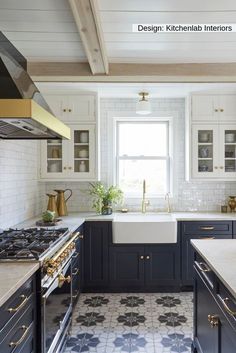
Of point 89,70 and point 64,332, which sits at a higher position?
point 89,70

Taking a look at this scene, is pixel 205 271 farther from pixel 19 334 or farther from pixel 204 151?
pixel 204 151

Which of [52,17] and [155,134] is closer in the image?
[52,17]

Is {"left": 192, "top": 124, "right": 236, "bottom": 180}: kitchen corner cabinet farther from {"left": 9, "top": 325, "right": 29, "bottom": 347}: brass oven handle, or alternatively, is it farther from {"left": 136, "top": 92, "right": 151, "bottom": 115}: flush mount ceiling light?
{"left": 9, "top": 325, "right": 29, "bottom": 347}: brass oven handle

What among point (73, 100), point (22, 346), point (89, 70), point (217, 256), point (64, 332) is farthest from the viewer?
point (73, 100)

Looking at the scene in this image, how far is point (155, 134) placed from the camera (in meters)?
4.55

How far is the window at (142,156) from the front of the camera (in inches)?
179

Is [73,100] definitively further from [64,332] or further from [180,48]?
[64,332]

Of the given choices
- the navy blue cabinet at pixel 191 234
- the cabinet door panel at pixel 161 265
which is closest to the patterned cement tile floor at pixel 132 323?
the cabinet door panel at pixel 161 265

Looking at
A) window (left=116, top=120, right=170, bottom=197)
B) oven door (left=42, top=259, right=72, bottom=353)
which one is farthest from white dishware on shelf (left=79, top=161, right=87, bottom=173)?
oven door (left=42, top=259, right=72, bottom=353)

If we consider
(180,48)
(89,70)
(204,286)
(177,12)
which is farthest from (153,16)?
(204,286)

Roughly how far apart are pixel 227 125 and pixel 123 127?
1.38 metres

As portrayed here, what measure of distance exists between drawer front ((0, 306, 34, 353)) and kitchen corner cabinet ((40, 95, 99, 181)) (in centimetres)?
240

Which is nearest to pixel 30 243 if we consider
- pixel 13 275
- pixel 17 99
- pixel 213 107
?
pixel 13 275

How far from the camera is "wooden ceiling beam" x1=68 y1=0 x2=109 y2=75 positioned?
1.87 m
